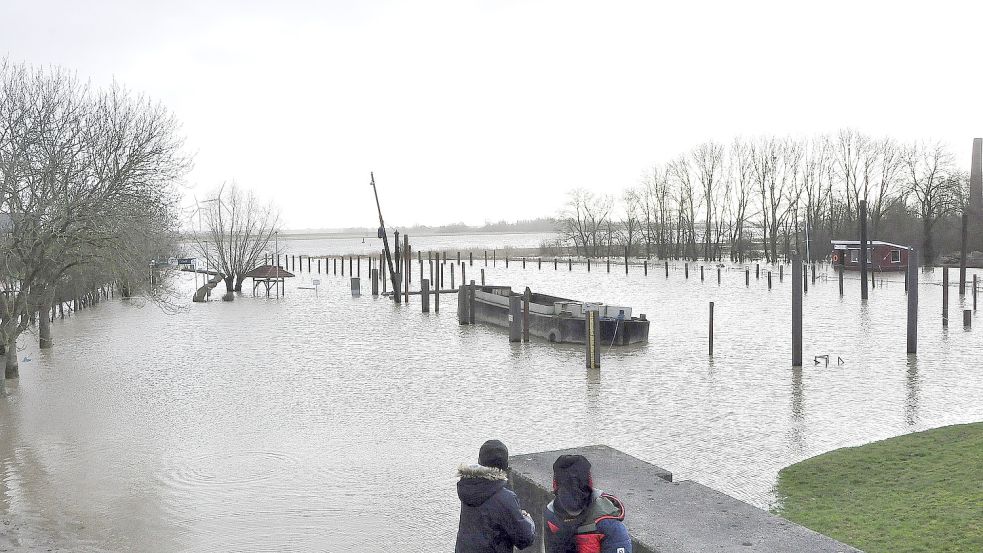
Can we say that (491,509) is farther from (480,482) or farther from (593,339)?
(593,339)

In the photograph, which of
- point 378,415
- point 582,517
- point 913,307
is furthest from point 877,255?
point 582,517

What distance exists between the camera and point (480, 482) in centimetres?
473

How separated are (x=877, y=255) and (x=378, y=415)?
1907 inches

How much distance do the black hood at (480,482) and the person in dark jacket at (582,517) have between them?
499 mm

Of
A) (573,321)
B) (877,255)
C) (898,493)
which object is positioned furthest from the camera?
(877,255)

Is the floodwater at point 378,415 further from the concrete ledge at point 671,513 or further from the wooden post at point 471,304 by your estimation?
the concrete ledge at point 671,513

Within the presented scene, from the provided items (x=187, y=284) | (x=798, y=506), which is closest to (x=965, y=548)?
(x=798, y=506)

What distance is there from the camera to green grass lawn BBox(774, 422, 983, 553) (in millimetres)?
7071

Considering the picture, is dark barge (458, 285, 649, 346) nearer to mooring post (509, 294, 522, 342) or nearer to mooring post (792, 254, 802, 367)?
mooring post (509, 294, 522, 342)

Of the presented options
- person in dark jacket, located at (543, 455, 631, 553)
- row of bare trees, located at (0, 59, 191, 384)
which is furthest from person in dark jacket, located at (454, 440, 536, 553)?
row of bare trees, located at (0, 59, 191, 384)

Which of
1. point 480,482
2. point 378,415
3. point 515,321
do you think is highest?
point 480,482

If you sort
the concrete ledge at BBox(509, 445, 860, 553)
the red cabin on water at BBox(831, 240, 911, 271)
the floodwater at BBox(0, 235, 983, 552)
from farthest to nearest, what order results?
the red cabin on water at BBox(831, 240, 911, 271), the floodwater at BBox(0, 235, 983, 552), the concrete ledge at BBox(509, 445, 860, 553)

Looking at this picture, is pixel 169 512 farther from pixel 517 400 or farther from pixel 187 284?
pixel 187 284

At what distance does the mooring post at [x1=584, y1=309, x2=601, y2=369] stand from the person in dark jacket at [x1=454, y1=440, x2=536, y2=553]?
14.1 metres
